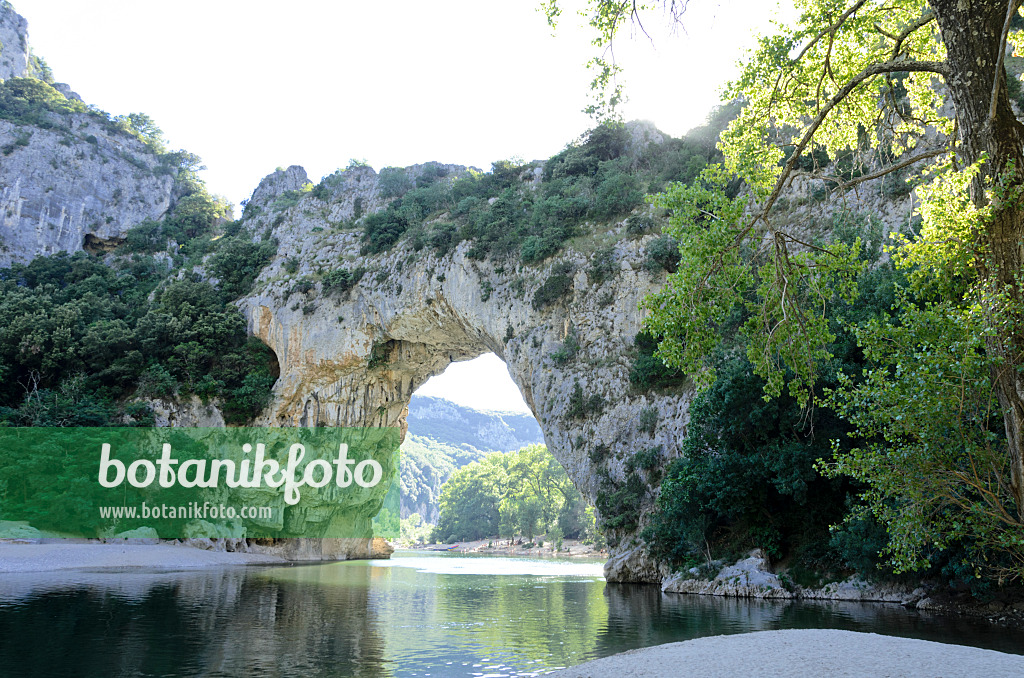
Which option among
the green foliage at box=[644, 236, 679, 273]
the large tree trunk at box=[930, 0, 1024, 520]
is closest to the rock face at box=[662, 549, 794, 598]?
the green foliage at box=[644, 236, 679, 273]

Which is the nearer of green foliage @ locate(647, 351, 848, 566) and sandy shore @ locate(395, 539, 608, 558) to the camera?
green foliage @ locate(647, 351, 848, 566)

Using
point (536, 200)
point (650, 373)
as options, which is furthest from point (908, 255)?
point (536, 200)

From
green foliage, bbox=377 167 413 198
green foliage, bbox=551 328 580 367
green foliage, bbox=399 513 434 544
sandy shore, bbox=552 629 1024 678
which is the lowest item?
green foliage, bbox=399 513 434 544

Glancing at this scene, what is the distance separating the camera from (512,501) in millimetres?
68562

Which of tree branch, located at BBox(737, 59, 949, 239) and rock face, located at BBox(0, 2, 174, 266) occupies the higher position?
rock face, located at BBox(0, 2, 174, 266)

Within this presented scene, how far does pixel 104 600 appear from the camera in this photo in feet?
49.2

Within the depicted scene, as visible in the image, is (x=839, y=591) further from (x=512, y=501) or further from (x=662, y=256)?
(x=512, y=501)

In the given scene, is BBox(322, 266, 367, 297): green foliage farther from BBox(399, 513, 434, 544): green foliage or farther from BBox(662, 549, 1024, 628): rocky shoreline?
BBox(399, 513, 434, 544): green foliage

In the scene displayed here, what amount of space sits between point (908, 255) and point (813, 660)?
4.95 metres

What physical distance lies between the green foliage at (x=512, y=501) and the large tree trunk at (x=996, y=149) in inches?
2196

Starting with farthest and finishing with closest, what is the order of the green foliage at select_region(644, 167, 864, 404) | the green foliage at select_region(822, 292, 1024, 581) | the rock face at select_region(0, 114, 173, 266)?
1. the rock face at select_region(0, 114, 173, 266)
2. the green foliage at select_region(644, 167, 864, 404)
3. the green foliage at select_region(822, 292, 1024, 581)

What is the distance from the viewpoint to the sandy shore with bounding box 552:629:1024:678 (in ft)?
19.8

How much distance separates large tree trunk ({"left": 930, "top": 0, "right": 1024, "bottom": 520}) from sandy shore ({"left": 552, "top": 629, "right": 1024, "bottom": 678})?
1695 mm

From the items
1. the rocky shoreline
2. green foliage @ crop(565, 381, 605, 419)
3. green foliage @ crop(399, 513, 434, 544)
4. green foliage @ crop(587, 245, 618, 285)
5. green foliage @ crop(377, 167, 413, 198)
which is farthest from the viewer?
green foliage @ crop(399, 513, 434, 544)
